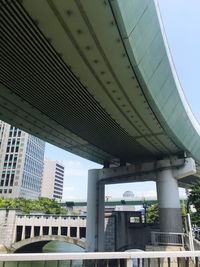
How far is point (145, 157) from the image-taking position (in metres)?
26.1

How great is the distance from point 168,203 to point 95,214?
8.28 meters

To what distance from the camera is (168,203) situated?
22.8m

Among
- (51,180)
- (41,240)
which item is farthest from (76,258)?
(51,180)

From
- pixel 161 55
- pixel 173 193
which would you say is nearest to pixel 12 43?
pixel 161 55

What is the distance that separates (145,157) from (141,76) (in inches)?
625

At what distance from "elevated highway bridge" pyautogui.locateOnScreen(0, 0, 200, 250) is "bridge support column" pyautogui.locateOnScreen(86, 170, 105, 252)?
527 cm

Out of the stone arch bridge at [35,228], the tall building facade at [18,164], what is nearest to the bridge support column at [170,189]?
the stone arch bridge at [35,228]

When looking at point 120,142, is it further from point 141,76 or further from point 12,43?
point 12,43

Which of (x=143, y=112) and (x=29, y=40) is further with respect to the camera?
(x=143, y=112)

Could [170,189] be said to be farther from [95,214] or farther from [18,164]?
[18,164]

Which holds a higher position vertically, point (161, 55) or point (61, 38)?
point (161, 55)

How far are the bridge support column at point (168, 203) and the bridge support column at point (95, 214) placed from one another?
22.9ft

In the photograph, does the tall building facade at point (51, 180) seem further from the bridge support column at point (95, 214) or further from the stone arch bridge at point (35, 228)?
the bridge support column at point (95, 214)

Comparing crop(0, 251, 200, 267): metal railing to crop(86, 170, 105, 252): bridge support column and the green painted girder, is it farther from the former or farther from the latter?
crop(86, 170, 105, 252): bridge support column
